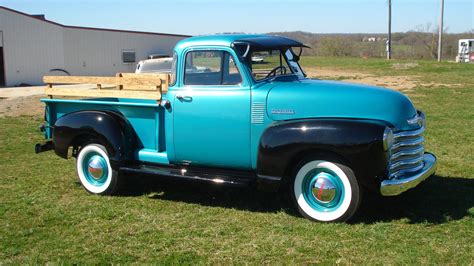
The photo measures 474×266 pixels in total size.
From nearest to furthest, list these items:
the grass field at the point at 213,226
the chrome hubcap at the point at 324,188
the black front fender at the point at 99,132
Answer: the grass field at the point at 213,226 → the chrome hubcap at the point at 324,188 → the black front fender at the point at 99,132

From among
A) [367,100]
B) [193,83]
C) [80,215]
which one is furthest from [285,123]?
[80,215]

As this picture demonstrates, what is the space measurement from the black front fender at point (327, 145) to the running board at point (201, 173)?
12.8 inches

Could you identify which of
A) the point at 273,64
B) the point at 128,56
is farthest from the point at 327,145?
the point at 128,56

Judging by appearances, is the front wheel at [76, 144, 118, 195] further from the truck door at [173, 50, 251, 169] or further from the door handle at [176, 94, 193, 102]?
the door handle at [176, 94, 193, 102]

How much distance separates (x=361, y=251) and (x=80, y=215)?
297 cm

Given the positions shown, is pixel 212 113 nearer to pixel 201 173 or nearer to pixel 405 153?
pixel 201 173

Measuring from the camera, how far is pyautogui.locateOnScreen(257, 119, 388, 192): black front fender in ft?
15.7

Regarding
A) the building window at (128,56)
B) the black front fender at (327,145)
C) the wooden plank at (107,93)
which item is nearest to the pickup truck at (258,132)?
the black front fender at (327,145)

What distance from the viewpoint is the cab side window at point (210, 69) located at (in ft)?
18.7

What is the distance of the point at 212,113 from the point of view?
5.62m

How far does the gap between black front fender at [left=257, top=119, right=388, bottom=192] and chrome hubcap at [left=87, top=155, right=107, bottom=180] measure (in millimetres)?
2223

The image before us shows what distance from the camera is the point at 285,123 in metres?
5.19

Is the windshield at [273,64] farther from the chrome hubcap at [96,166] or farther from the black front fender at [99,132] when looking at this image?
the chrome hubcap at [96,166]

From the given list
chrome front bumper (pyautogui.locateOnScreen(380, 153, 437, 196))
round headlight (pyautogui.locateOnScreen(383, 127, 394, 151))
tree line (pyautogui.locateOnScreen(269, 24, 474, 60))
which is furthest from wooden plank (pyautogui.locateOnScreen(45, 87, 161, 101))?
tree line (pyautogui.locateOnScreen(269, 24, 474, 60))
